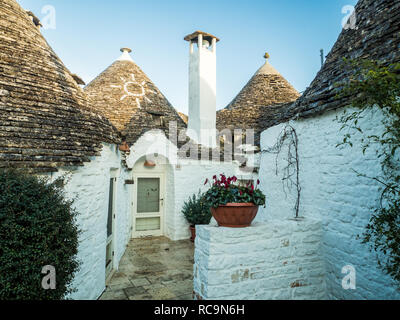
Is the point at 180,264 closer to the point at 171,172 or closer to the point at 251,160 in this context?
the point at 171,172

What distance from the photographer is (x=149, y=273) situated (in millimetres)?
5723

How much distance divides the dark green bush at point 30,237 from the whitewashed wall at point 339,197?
3.69 meters

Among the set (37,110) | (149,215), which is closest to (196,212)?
(149,215)

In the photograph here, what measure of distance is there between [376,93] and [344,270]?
8.19ft

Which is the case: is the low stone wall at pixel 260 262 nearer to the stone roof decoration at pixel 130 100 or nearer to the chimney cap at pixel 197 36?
the stone roof decoration at pixel 130 100

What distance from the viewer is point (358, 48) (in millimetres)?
4359

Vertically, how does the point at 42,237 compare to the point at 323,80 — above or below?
below

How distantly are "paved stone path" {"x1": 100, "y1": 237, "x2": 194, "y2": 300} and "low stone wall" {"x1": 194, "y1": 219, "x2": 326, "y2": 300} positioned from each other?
180 cm

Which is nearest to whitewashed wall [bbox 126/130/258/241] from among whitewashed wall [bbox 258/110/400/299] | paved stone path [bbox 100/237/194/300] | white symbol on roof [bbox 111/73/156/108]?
paved stone path [bbox 100/237/194/300]

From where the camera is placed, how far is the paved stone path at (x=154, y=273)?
15.5ft

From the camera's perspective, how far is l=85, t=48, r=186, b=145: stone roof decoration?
8.85 m

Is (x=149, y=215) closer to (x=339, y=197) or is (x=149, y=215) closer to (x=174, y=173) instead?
(x=174, y=173)

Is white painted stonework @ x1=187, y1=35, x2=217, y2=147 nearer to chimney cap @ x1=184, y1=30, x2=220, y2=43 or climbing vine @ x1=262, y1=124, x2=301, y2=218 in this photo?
chimney cap @ x1=184, y1=30, x2=220, y2=43
